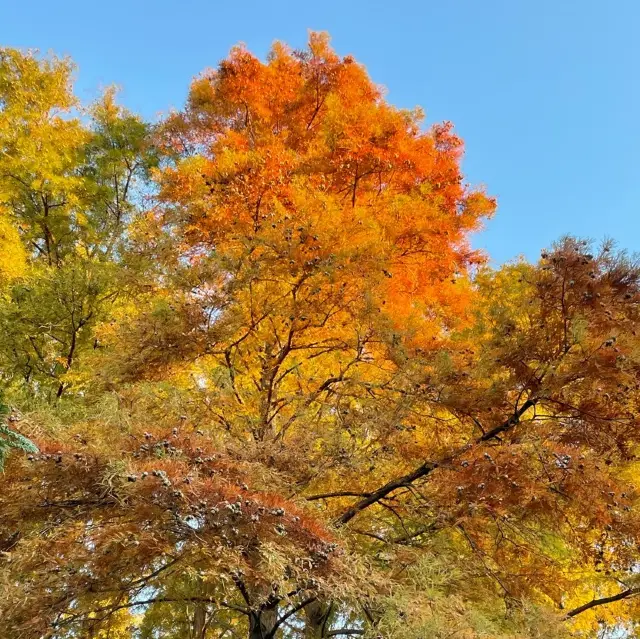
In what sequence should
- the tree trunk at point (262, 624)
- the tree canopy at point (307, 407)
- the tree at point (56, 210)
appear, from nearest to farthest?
the tree canopy at point (307, 407) < the tree trunk at point (262, 624) < the tree at point (56, 210)

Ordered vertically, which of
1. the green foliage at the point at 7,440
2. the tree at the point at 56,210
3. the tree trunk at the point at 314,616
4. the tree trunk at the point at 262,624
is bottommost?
the tree trunk at the point at 262,624

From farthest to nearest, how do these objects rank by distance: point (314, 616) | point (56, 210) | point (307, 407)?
point (56, 210)
point (314, 616)
point (307, 407)

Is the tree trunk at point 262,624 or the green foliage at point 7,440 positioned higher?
the green foliage at point 7,440

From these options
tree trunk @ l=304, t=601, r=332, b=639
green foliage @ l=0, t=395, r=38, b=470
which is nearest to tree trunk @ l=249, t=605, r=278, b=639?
tree trunk @ l=304, t=601, r=332, b=639

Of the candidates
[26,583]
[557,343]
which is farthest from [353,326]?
[26,583]

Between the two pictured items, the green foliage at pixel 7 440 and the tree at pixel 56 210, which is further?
the tree at pixel 56 210

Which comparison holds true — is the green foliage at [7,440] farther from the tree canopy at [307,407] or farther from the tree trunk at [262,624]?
the tree trunk at [262,624]

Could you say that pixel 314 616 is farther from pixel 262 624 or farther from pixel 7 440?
pixel 7 440

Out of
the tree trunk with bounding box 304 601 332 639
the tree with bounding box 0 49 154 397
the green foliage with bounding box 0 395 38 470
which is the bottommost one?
the tree trunk with bounding box 304 601 332 639

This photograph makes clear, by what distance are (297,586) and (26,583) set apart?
1.47 meters

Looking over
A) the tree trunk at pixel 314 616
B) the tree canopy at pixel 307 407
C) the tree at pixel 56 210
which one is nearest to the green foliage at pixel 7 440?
the tree canopy at pixel 307 407

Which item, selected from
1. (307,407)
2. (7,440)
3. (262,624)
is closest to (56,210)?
(307,407)

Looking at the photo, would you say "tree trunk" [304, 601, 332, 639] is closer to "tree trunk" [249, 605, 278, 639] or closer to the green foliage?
"tree trunk" [249, 605, 278, 639]

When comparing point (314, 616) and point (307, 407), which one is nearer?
point (307, 407)
